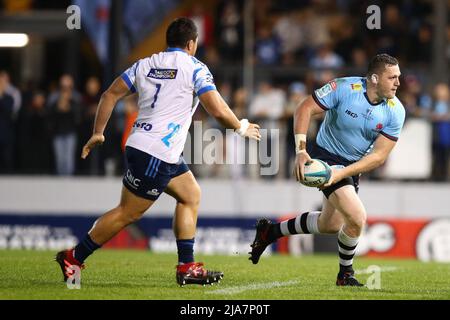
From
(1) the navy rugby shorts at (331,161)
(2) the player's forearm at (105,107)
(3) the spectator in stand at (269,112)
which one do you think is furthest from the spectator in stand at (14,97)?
(2) the player's forearm at (105,107)

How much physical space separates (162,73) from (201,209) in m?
9.93

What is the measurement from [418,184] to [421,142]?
0.72 m

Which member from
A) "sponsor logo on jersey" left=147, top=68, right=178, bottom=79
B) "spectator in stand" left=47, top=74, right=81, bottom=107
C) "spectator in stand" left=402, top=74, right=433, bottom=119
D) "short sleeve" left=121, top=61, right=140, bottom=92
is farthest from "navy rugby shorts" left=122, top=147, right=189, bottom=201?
"spectator in stand" left=402, top=74, right=433, bottom=119

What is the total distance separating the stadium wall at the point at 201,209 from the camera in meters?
18.5

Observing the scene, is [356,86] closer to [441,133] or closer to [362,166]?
[362,166]

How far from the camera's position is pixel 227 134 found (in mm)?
18141

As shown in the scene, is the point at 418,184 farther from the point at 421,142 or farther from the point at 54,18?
the point at 54,18

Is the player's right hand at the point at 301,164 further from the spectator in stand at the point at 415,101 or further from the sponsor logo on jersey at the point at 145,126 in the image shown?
the spectator in stand at the point at 415,101

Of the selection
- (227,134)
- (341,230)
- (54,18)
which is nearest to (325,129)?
(341,230)

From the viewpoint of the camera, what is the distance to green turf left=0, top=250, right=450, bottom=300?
27.7 ft

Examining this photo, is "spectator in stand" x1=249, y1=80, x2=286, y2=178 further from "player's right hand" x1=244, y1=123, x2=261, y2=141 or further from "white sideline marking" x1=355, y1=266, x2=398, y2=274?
"player's right hand" x1=244, y1=123, x2=261, y2=141

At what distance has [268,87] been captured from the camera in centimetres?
1916

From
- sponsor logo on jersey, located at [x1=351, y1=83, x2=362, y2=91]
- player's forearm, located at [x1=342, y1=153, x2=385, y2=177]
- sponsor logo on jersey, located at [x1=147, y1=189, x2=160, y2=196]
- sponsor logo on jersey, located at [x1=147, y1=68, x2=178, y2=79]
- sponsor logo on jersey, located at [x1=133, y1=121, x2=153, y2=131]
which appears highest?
sponsor logo on jersey, located at [x1=147, y1=68, x2=178, y2=79]

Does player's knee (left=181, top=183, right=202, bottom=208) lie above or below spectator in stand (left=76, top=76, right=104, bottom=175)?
below
